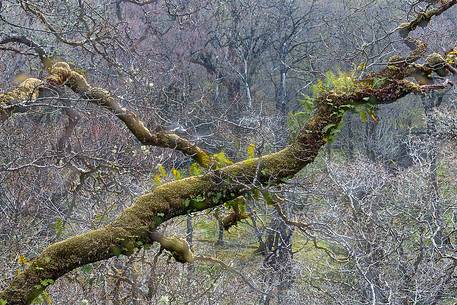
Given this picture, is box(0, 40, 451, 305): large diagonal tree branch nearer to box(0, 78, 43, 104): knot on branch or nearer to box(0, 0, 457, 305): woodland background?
box(0, 0, 457, 305): woodland background

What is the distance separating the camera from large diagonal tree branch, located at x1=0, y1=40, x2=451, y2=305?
3811 mm

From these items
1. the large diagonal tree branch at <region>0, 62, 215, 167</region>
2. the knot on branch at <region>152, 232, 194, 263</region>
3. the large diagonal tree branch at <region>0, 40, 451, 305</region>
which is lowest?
the knot on branch at <region>152, 232, 194, 263</region>

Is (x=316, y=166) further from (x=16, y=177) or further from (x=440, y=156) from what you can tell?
(x=16, y=177)

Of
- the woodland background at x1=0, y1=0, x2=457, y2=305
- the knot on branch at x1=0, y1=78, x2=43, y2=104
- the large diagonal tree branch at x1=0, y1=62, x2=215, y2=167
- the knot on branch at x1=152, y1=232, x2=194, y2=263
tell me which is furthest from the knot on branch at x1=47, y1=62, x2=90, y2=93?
the knot on branch at x1=152, y1=232, x2=194, y2=263

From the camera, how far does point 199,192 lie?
12.8 feet

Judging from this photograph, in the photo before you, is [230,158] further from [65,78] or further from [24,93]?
[24,93]

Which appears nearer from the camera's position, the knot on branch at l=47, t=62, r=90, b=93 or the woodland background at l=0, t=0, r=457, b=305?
the knot on branch at l=47, t=62, r=90, b=93

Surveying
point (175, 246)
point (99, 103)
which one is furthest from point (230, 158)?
point (175, 246)

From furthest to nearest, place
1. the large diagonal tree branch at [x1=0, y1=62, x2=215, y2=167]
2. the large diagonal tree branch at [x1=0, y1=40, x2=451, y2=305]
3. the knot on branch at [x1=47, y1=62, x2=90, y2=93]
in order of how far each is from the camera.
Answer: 1. the knot on branch at [x1=47, y1=62, x2=90, y2=93]
2. the large diagonal tree branch at [x1=0, y1=62, x2=215, y2=167]
3. the large diagonal tree branch at [x1=0, y1=40, x2=451, y2=305]

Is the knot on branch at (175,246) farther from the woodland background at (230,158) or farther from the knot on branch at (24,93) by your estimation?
the knot on branch at (24,93)

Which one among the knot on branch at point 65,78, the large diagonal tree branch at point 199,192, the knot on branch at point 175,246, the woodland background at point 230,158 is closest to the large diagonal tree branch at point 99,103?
the knot on branch at point 65,78

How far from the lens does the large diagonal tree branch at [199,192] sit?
3811 millimetres

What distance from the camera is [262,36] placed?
75.7 feet

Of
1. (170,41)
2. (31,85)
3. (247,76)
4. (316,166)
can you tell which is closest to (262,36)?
(247,76)
